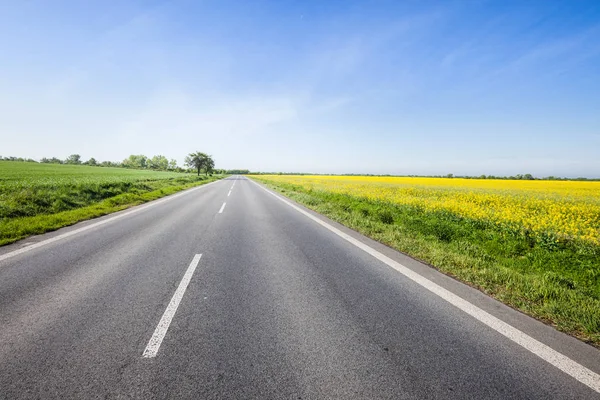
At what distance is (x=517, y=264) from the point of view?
16.6 feet

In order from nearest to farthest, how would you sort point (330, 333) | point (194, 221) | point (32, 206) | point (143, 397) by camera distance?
point (143, 397)
point (330, 333)
point (194, 221)
point (32, 206)

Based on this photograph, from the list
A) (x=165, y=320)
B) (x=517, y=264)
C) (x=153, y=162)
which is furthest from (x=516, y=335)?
(x=153, y=162)

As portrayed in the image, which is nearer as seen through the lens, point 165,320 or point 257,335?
point 257,335

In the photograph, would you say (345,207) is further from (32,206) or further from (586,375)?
(32,206)

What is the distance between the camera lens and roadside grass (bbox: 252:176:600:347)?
3.19 meters

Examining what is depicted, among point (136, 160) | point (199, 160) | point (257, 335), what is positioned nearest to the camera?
point (257, 335)

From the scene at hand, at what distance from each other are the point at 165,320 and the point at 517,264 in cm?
627

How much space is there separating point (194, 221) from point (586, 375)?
9.16 meters

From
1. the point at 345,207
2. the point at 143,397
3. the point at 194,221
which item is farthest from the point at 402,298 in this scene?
the point at 345,207

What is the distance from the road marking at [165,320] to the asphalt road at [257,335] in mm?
20

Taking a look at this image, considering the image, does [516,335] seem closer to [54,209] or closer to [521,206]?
[54,209]

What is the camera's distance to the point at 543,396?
1.96 m

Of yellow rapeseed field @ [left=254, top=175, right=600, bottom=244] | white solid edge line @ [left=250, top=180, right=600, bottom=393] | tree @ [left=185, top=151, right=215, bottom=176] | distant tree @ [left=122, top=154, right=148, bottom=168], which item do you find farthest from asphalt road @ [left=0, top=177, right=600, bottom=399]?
distant tree @ [left=122, top=154, right=148, bottom=168]

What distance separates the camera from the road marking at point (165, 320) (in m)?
2.42
